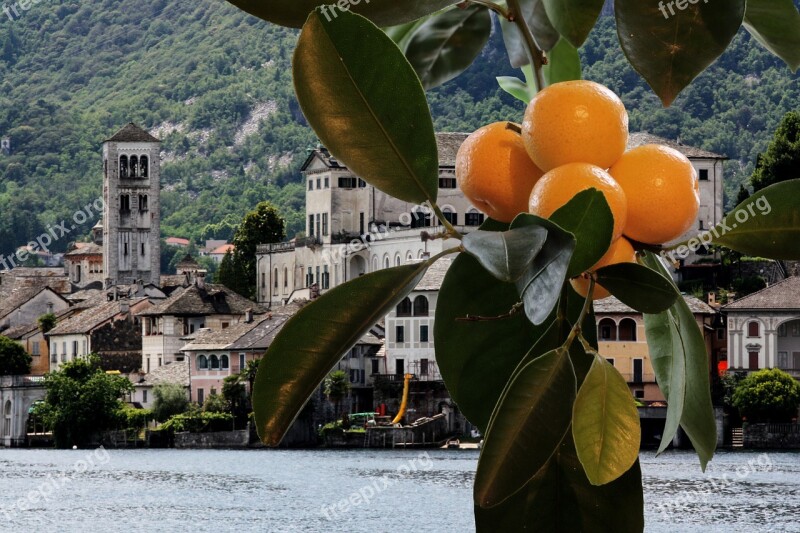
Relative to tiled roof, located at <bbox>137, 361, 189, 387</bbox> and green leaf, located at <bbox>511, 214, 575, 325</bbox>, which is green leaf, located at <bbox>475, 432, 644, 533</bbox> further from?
tiled roof, located at <bbox>137, 361, 189, 387</bbox>

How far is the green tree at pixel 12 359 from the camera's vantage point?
7662 cm

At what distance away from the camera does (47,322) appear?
79.4m

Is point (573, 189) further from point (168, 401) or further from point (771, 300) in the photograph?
point (168, 401)

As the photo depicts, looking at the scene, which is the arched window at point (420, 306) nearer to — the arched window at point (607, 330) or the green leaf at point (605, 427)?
the arched window at point (607, 330)

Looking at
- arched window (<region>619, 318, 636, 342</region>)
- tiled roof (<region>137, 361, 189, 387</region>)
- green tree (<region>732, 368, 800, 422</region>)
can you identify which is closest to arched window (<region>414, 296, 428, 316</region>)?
arched window (<region>619, 318, 636, 342</region>)

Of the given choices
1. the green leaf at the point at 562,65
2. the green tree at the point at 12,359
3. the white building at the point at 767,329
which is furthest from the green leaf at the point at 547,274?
the green tree at the point at 12,359

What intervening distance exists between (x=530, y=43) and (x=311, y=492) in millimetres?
50270

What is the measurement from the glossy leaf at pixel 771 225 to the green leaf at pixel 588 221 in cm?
12

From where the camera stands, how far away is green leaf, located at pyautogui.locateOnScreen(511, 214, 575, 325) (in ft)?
2.59

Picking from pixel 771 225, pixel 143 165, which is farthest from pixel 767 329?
pixel 771 225

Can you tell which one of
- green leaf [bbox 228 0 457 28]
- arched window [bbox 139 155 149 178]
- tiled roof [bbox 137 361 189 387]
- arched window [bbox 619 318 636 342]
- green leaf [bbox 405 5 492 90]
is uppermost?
arched window [bbox 139 155 149 178]

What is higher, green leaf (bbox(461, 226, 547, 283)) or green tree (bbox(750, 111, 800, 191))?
green tree (bbox(750, 111, 800, 191))

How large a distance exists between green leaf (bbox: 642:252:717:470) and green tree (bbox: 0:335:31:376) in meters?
77.5

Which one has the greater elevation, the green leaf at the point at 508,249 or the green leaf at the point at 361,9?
the green leaf at the point at 361,9
